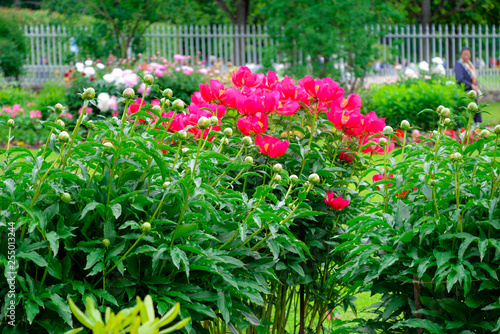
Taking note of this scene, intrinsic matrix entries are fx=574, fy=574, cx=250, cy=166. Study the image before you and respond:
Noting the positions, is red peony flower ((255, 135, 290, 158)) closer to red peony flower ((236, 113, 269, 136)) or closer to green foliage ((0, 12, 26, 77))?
red peony flower ((236, 113, 269, 136))

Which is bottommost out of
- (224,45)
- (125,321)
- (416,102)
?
(416,102)

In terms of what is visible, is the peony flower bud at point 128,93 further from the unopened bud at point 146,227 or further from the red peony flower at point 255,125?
the red peony flower at point 255,125

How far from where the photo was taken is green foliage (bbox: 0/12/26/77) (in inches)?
649

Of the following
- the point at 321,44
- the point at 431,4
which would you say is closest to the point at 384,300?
the point at 321,44

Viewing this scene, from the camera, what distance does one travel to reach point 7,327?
1.58 m

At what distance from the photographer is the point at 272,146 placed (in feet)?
7.05

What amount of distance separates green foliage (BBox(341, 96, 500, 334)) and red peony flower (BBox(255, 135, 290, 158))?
38 cm

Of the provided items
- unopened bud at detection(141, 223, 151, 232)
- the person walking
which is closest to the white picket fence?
the person walking

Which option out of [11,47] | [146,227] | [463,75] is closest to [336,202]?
[146,227]

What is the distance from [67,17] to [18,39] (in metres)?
4.50

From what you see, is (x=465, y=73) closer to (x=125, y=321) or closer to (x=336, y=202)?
(x=336, y=202)

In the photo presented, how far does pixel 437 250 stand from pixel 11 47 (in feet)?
55.6

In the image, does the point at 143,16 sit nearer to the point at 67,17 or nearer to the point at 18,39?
the point at 67,17

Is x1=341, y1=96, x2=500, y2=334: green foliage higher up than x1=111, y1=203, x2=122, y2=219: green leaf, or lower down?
lower down
